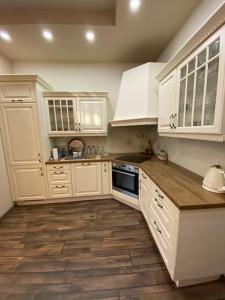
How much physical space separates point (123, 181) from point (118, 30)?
95.7 inches

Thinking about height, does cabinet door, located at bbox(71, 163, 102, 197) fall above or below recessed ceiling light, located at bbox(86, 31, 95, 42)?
below

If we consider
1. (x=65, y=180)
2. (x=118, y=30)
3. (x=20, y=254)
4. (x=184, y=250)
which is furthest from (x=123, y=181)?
(x=118, y=30)

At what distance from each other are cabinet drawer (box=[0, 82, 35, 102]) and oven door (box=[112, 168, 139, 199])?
6.63 ft

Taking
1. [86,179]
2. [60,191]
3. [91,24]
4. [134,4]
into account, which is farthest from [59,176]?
[134,4]

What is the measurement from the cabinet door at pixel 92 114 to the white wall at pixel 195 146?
136cm

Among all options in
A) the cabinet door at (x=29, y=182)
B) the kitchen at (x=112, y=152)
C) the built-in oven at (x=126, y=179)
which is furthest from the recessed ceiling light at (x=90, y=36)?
the cabinet door at (x=29, y=182)

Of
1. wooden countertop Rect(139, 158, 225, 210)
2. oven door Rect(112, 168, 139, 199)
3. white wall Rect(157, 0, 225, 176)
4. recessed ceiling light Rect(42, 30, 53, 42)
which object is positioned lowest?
oven door Rect(112, 168, 139, 199)

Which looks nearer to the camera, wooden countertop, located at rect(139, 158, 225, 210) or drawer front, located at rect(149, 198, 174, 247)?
wooden countertop, located at rect(139, 158, 225, 210)

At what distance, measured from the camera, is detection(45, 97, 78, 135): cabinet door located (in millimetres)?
2928

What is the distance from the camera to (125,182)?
2752mm

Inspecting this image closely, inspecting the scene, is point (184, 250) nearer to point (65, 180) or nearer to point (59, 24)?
point (65, 180)

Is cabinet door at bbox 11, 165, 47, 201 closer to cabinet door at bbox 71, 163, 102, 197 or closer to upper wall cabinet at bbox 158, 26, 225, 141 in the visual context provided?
cabinet door at bbox 71, 163, 102, 197

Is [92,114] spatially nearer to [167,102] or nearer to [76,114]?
[76,114]

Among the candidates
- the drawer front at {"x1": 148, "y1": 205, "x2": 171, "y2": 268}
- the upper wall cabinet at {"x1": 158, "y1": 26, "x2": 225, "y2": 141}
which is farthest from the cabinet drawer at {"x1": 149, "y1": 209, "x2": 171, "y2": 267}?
the upper wall cabinet at {"x1": 158, "y1": 26, "x2": 225, "y2": 141}
